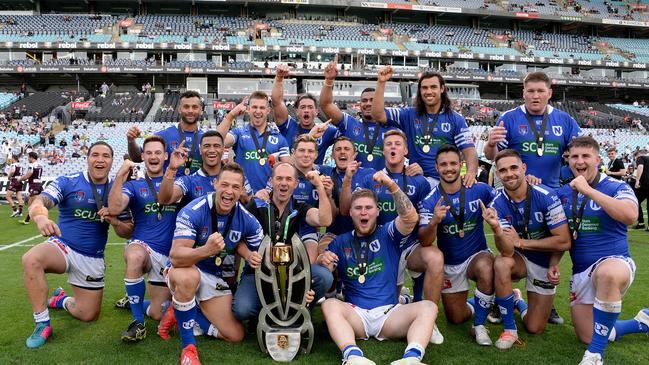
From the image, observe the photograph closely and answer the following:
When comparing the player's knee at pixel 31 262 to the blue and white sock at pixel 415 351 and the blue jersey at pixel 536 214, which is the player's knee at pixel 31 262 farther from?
the blue jersey at pixel 536 214

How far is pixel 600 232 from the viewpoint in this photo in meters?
4.15

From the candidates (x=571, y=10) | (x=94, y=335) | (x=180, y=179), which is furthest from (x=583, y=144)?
(x=571, y=10)

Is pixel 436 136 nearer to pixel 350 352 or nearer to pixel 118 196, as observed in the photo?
pixel 350 352

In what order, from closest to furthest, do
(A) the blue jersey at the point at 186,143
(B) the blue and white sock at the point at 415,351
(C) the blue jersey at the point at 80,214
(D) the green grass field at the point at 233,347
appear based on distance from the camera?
(B) the blue and white sock at the point at 415,351 → (D) the green grass field at the point at 233,347 → (C) the blue jersey at the point at 80,214 → (A) the blue jersey at the point at 186,143

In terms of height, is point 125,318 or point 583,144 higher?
point 583,144

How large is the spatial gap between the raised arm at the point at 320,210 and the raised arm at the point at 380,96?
56.8 inches

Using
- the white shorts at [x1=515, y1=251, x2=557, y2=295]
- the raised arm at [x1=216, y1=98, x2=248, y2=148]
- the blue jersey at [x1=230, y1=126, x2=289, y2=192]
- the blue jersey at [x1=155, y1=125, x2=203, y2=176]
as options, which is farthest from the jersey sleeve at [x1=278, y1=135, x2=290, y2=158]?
the white shorts at [x1=515, y1=251, x2=557, y2=295]

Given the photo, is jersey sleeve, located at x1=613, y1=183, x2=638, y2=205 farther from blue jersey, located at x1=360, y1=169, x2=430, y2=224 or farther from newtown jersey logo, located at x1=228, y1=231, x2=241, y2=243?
newtown jersey logo, located at x1=228, y1=231, x2=241, y2=243

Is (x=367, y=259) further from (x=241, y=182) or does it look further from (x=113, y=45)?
(x=113, y=45)

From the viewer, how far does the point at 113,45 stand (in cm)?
4022

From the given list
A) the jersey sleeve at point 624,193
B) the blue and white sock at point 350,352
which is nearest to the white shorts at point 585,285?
the jersey sleeve at point 624,193

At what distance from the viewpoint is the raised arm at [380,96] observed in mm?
5230

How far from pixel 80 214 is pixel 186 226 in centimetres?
148

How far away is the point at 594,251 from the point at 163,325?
12.4 feet
